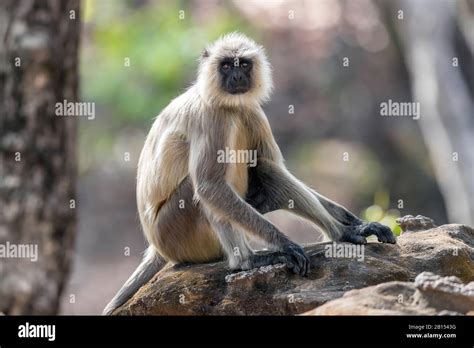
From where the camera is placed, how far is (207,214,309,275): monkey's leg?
20.7 feet

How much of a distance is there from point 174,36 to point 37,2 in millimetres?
12161

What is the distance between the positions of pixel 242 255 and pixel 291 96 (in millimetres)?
16497

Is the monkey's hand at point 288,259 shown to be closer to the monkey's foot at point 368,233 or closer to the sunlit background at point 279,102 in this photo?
the monkey's foot at point 368,233

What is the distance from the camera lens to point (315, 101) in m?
22.2

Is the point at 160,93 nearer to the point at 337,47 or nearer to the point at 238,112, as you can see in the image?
the point at 337,47

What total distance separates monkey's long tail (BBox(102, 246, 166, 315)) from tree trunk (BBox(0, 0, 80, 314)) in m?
0.68

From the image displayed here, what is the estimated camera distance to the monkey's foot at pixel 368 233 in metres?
6.65

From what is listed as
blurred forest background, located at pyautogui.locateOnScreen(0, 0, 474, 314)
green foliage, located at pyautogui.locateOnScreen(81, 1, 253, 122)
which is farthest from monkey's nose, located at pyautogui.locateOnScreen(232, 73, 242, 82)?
green foliage, located at pyautogui.locateOnScreen(81, 1, 253, 122)

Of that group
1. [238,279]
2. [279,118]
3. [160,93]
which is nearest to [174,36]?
[160,93]

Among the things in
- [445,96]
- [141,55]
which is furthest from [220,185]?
[141,55]

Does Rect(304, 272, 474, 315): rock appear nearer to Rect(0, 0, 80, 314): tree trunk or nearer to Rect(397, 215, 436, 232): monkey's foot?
Rect(397, 215, 436, 232): monkey's foot

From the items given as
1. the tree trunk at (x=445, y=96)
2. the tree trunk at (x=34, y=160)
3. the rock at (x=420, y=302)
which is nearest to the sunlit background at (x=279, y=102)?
the tree trunk at (x=445, y=96)

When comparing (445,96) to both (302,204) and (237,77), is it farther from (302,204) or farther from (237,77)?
(302,204)

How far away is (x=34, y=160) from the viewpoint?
24.2ft
